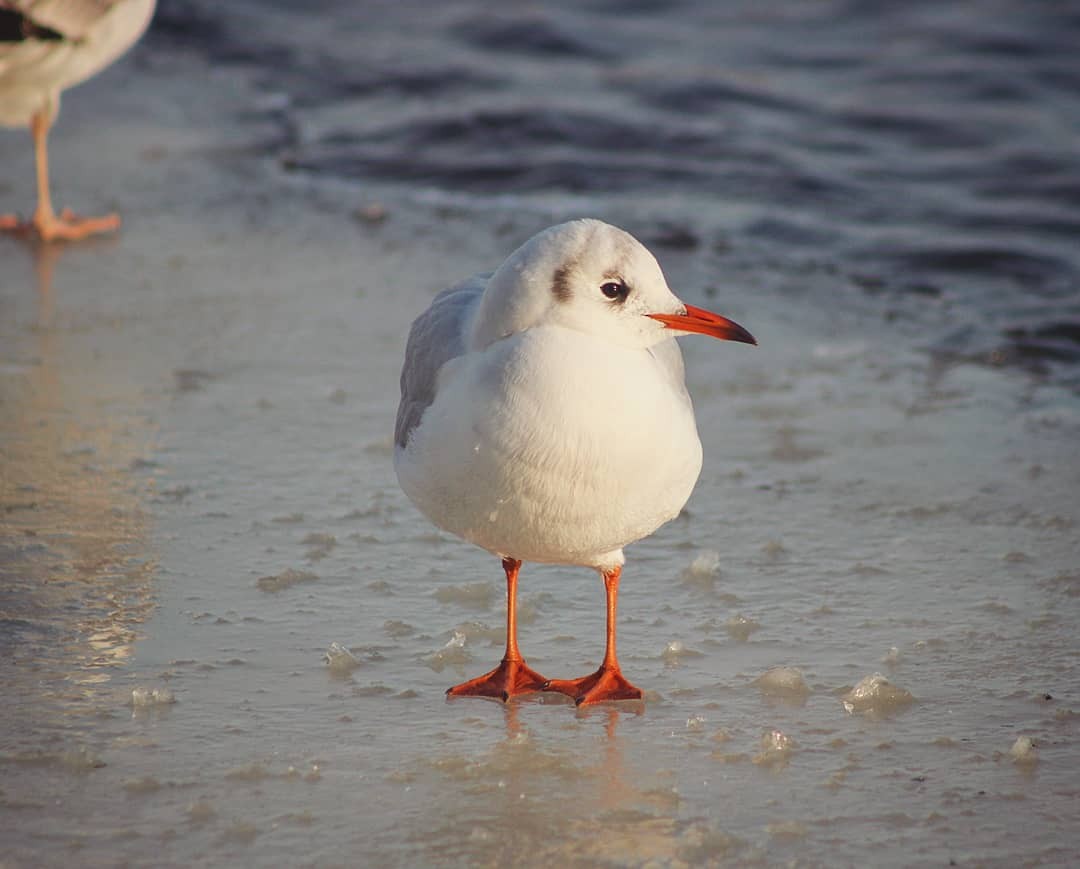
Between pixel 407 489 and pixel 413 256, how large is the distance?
3830 mm

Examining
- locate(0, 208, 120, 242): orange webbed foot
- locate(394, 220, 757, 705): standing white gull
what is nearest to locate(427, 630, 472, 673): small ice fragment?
locate(394, 220, 757, 705): standing white gull

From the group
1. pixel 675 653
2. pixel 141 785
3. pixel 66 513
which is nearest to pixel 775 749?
pixel 675 653

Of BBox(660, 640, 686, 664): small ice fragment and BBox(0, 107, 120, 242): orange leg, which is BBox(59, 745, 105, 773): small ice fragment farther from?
BBox(0, 107, 120, 242): orange leg

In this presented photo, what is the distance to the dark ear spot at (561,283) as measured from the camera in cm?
346

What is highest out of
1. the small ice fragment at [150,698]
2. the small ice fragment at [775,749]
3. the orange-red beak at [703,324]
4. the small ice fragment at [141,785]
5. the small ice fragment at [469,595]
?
the orange-red beak at [703,324]

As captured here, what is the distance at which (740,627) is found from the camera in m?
4.04

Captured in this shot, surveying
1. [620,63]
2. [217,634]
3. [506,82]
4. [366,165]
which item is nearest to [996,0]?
[620,63]

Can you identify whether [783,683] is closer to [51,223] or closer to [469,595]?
[469,595]

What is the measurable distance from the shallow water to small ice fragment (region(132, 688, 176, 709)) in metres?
0.04

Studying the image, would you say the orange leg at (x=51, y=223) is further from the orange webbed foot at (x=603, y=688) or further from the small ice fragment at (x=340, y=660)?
the orange webbed foot at (x=603, y=688)

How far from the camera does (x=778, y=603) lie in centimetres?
420

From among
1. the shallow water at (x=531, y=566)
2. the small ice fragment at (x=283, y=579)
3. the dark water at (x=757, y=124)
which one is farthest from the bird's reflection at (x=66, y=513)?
the dark water at (x=757, y=124)

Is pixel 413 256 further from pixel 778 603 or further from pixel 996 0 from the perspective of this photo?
pixel 996 0

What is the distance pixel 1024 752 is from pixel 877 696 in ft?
1.31
